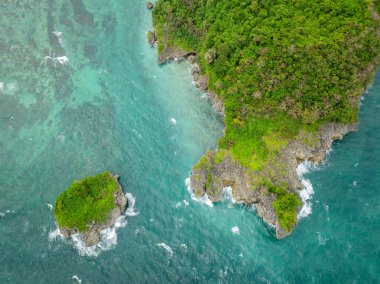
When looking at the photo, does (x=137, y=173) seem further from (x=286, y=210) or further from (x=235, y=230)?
(x=286, y=210)

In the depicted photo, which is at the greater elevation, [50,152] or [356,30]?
[356,30]

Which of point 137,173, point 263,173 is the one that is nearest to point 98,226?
point 137,173

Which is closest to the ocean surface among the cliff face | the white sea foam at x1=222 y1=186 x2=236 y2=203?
the white sea foam at x1=222 y1=186 x2=236 y2=203

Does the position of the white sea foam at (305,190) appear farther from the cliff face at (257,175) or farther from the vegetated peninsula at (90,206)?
the vegetated peninsula at (90,206)

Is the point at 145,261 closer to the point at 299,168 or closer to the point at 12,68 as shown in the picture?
the point at 299,168

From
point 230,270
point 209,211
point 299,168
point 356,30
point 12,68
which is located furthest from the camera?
point 12,68

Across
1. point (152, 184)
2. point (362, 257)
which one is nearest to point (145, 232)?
point (152, 184)

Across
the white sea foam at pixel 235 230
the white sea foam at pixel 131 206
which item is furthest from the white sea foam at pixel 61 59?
the white sea foam at pixel 235 230
